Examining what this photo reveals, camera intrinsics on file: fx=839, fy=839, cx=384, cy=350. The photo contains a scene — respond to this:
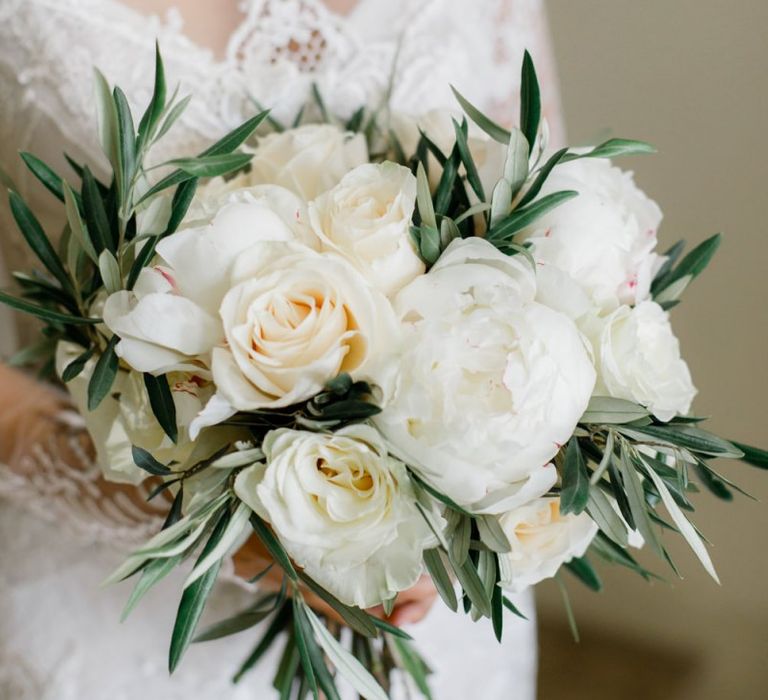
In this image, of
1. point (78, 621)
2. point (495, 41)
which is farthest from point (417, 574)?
point (495, 41)

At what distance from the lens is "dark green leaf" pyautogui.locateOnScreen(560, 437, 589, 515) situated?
471 millimetres

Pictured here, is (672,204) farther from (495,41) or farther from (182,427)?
(182,427)

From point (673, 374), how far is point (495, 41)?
1.84 feet

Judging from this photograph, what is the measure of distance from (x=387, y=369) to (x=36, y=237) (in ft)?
1.07

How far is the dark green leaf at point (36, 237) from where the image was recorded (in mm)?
599

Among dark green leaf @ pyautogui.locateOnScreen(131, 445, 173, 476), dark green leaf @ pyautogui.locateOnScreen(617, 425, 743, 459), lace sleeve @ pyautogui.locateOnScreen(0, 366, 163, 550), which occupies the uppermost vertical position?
dark green leaf @ pyautogui.locateOnScreen(131, 445, 173, 476)

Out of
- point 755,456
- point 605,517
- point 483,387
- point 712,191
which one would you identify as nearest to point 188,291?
point 483,387

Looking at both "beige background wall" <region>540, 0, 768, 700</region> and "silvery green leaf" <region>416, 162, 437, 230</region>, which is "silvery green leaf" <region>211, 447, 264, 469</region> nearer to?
"silvery green leaf" <region>416, 162, 437, 230</region>

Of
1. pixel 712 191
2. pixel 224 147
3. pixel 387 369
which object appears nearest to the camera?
pixel 387 369

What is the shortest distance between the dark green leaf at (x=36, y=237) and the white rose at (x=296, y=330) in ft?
0.75

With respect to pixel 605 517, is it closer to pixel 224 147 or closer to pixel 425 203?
pixel 425 203

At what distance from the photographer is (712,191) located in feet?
4.19

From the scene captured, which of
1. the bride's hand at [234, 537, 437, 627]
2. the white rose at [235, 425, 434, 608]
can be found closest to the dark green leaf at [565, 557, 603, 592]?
the bride's hand at [234, 537, 437, 627]

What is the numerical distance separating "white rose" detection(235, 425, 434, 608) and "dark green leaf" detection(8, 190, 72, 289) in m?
0.27
